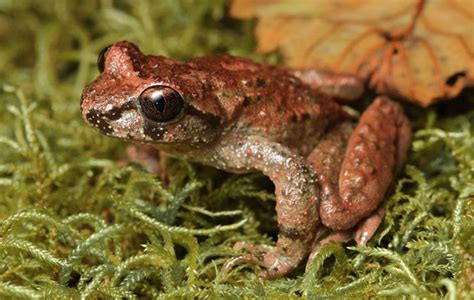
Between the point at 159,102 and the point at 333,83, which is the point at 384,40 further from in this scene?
the point at 159,102

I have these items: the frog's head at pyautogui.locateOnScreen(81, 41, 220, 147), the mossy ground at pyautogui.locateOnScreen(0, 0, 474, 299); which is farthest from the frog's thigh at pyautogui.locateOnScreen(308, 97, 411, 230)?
the frog's head at pyautogui.locateOnScreen(81, 41, 220, 147)

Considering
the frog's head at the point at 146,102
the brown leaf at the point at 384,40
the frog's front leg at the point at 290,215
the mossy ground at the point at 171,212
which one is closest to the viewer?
the mossy ground at the point at 171,212

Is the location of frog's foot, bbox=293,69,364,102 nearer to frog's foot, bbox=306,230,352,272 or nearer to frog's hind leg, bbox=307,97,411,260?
frog's hind leg, bbox=307,97,411,260

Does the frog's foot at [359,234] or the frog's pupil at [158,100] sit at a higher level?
the frog's pupil at [158,100]

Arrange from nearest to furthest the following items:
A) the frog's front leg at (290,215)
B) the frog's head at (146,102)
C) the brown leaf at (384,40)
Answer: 1. the frog's head at (146,102)
2. the frog's front leg at (290,215)
3. the brown leaf at (384,40)

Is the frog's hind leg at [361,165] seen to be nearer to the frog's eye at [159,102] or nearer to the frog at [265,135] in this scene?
the frog at [265,135]

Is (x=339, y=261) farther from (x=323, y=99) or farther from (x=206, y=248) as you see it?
(x=323, y=99)

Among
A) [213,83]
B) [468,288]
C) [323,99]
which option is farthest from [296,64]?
[468,288]

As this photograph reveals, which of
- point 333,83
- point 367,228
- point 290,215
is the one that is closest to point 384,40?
point 333,83

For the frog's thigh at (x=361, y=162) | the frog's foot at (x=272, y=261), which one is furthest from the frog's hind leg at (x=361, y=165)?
the frog's foot at (x=272, y=261)
